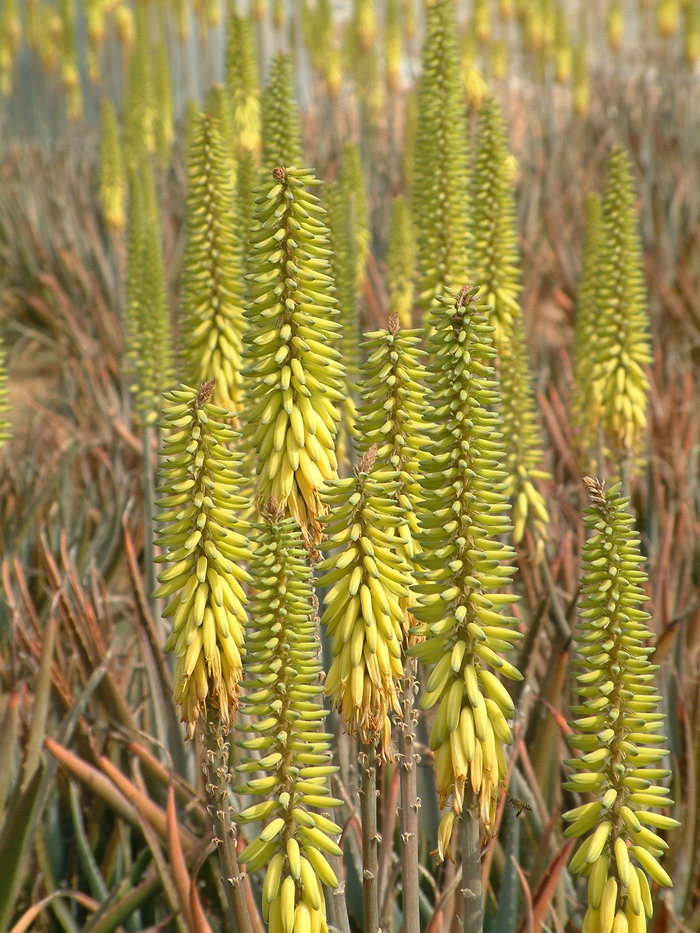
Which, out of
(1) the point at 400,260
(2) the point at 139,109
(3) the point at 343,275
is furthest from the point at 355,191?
(2) the point at 139,109

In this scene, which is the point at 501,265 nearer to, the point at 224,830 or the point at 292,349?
the point at 292,349

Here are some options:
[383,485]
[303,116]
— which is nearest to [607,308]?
[383,485]

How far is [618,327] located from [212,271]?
1329mm

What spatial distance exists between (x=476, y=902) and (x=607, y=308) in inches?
84.3

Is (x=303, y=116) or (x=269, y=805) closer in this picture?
(x=269, y=805)

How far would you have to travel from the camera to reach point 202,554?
1.47 meters

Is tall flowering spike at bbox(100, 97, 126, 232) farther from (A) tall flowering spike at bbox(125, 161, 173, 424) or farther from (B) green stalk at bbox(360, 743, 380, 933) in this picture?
(B) green stalk at bbox(360, 743, 380, 933)

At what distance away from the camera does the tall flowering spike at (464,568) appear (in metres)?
1.29

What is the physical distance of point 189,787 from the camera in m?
2.47

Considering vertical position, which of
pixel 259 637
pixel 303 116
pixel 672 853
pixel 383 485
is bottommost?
pixel 672 853

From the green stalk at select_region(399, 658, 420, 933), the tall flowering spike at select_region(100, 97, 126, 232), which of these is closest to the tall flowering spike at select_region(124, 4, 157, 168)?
the tall flowering spike at select_region(100, 97, 126, 232)

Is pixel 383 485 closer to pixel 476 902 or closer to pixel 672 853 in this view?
pixel 476 902

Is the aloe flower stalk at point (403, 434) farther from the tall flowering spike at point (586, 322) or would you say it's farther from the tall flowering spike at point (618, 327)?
the tall flowering spike at point (586, 322)

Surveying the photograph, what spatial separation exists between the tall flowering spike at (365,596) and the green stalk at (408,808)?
0.25ft
